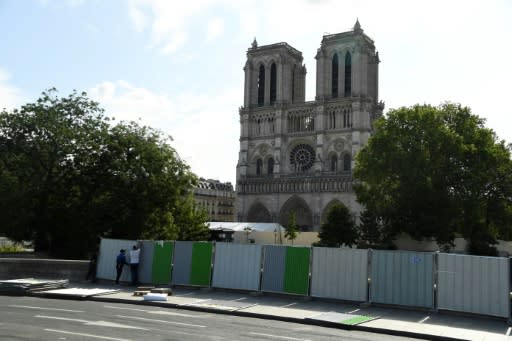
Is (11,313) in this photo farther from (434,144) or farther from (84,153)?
(434,144)

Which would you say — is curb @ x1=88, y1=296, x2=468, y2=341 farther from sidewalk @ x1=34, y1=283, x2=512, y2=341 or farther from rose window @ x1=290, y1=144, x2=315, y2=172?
rose window @ x1=290, y1=144, x2=315, y2=172

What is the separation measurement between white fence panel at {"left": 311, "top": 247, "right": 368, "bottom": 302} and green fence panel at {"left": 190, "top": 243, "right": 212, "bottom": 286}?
12.7 ft

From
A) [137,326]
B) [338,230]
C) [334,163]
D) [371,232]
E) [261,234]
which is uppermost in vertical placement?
[334,163]

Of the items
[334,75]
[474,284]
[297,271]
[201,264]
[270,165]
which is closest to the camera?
[474,284]

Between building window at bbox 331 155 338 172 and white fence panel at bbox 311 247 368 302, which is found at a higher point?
building window at bbox 331 155 338 172

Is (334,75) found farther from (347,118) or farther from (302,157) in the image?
(302,157)

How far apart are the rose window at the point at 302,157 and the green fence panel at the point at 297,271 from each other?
5911 cm

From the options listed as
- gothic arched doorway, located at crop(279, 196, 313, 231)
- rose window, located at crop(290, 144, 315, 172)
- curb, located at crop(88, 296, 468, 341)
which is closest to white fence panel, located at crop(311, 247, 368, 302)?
curb, located at crop(88, 296, 468, 341)

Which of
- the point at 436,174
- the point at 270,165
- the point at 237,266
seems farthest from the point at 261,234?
the point at 237,266

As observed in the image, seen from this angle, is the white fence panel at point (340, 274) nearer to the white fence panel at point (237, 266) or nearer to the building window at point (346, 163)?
the white fence panel at point (237, 266)

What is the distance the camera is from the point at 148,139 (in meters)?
31.6

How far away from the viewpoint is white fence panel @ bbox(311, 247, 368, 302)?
54.5 feet

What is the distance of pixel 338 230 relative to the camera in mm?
49938

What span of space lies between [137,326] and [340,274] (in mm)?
7180
